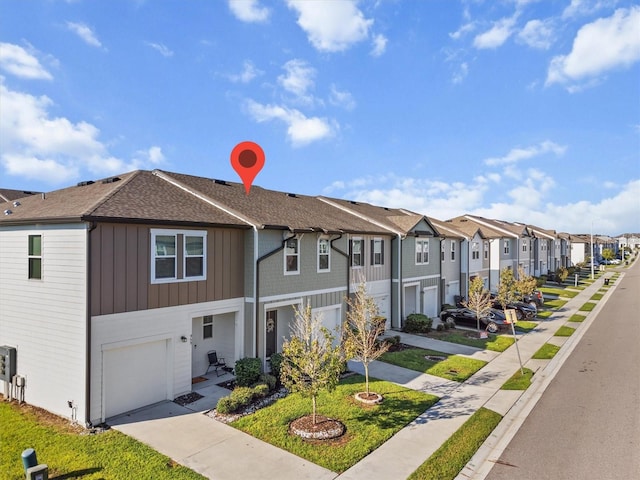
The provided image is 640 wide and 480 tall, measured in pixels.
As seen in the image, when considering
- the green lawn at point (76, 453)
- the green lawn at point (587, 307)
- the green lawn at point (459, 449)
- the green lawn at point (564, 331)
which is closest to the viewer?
the green lawn at point (76, 453)

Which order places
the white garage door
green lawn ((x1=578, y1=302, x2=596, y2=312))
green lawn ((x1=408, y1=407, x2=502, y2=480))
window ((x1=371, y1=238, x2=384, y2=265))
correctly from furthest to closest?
green lawn ((x1=578, y1=302, x2=596, y2=312)) → window ((x1=371, y1=238, x2=384, y2=265)) → the white garage door → green lawn ((x1=408, y1=407, x2=502, y2=480))

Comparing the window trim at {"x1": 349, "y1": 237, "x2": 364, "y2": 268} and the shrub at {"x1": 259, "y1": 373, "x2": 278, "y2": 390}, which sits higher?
the window trim at {"x1": 349, "y1": 237, "x2": 364, "y2": 268}

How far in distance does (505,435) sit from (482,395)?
113 inches

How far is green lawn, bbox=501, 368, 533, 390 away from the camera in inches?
554

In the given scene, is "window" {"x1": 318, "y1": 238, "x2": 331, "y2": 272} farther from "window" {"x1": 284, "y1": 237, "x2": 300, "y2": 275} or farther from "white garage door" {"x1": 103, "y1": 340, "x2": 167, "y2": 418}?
"white garage door" {"x1": 103, "y1": 340, "x2": 167, "y2": 418}

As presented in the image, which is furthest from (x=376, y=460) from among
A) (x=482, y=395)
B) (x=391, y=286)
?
(x=391, y=286)

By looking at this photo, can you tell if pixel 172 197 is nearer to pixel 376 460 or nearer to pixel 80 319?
pixel 80 319

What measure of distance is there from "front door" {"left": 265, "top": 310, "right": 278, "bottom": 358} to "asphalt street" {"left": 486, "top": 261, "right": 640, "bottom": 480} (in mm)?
9450

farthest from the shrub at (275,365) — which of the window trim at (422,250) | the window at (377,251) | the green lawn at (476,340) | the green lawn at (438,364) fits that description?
the window trim at (422,250)

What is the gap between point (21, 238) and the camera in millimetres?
12453

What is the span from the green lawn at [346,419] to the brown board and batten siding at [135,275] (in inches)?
175

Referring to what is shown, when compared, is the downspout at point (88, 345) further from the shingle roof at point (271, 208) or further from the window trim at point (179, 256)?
the shingle roof at point (271, 208)

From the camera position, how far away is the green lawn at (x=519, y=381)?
46.2 feet

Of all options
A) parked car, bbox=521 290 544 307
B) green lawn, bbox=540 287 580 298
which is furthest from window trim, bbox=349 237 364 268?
green lawn, bbox=540 287 580 298
